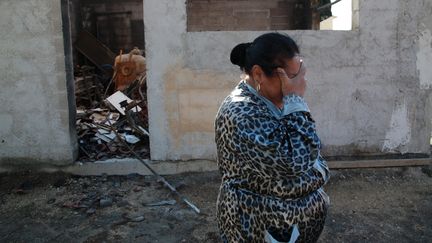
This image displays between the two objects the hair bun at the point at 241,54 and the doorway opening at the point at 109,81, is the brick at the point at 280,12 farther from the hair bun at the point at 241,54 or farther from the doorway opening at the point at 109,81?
the hair bun at the point at 241,54

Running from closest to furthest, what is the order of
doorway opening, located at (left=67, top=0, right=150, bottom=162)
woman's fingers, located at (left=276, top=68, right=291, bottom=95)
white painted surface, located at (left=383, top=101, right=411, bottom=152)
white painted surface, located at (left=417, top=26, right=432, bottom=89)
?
woman's fingers, located at (left=276, top=68, right=291, bottom=95), white painted surface, located at (left=417, top=26, right=432, bottom=89), white painted surface, located at (left=383, top=101, right=411, bottom=152), doorway opening, located at (left=67, top=0, right=150, bottom=162)

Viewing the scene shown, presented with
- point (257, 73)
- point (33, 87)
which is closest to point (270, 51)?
point (257, 73)

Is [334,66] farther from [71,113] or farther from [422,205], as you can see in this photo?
[71,113]

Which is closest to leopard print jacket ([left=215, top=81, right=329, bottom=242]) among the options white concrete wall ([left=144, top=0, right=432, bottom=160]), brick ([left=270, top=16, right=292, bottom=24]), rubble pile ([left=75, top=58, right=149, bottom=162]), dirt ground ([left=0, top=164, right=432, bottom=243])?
dirt ground ([left=0, top=164, right=432, bottom=243])

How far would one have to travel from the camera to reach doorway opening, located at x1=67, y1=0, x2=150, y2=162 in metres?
5.79

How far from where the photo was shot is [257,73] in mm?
1877

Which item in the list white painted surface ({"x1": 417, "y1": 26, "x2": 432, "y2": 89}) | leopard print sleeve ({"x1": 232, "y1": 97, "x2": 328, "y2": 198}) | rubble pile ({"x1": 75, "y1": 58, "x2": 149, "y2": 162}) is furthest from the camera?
rubble pile ({"x1": 75, "y1": 58, "x2": 149, "y2": 162})

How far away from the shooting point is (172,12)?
197 inches

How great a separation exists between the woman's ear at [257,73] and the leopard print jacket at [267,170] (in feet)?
0.17

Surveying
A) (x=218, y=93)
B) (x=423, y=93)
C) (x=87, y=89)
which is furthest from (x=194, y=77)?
(x=87, y=89)

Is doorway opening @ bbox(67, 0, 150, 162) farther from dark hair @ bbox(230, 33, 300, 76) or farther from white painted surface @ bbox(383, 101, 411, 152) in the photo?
dark hair @ bbox(230, 33, 300, 76)

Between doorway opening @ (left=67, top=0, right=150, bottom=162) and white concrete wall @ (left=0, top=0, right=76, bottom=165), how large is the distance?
395 mm

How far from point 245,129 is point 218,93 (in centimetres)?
344

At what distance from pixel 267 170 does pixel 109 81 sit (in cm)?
975
